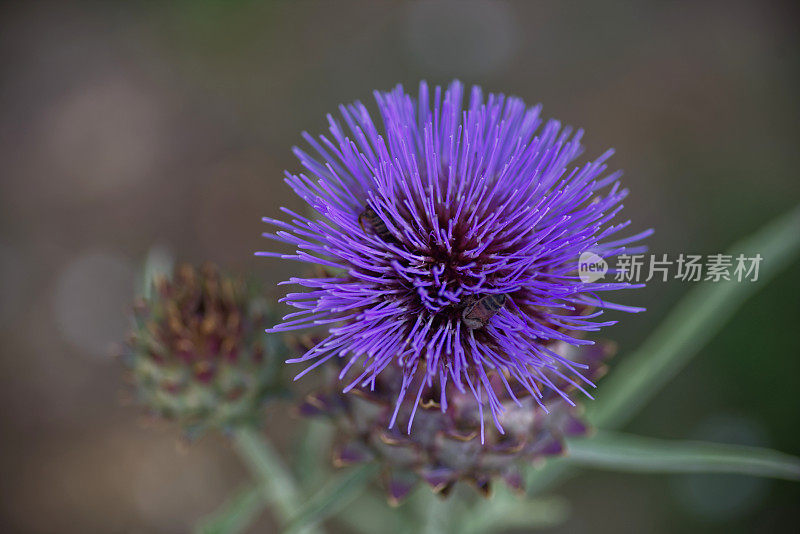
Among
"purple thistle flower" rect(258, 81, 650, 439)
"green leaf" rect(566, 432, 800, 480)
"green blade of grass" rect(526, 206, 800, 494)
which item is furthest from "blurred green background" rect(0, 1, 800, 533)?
"purple thistle flower" rect(258, 81, 650, 439)

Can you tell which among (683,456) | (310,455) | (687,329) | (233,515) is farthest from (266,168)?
(683,456)

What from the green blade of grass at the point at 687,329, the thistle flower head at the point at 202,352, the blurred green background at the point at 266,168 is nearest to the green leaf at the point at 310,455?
the thistle flower head at the point at 202,352

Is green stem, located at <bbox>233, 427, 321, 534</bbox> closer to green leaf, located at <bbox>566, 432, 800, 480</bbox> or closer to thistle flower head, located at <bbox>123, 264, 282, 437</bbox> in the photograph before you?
thistle flower head, located at <bbox>123, 264, 282, 437</bbox>

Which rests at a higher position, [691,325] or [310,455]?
[691,325]

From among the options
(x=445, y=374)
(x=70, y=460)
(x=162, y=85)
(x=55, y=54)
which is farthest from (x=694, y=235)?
(x=55, y=54)

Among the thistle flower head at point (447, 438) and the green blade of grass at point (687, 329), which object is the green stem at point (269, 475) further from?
the green blade of grass at point (687, 329)

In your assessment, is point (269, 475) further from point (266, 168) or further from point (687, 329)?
point (266, 168)
